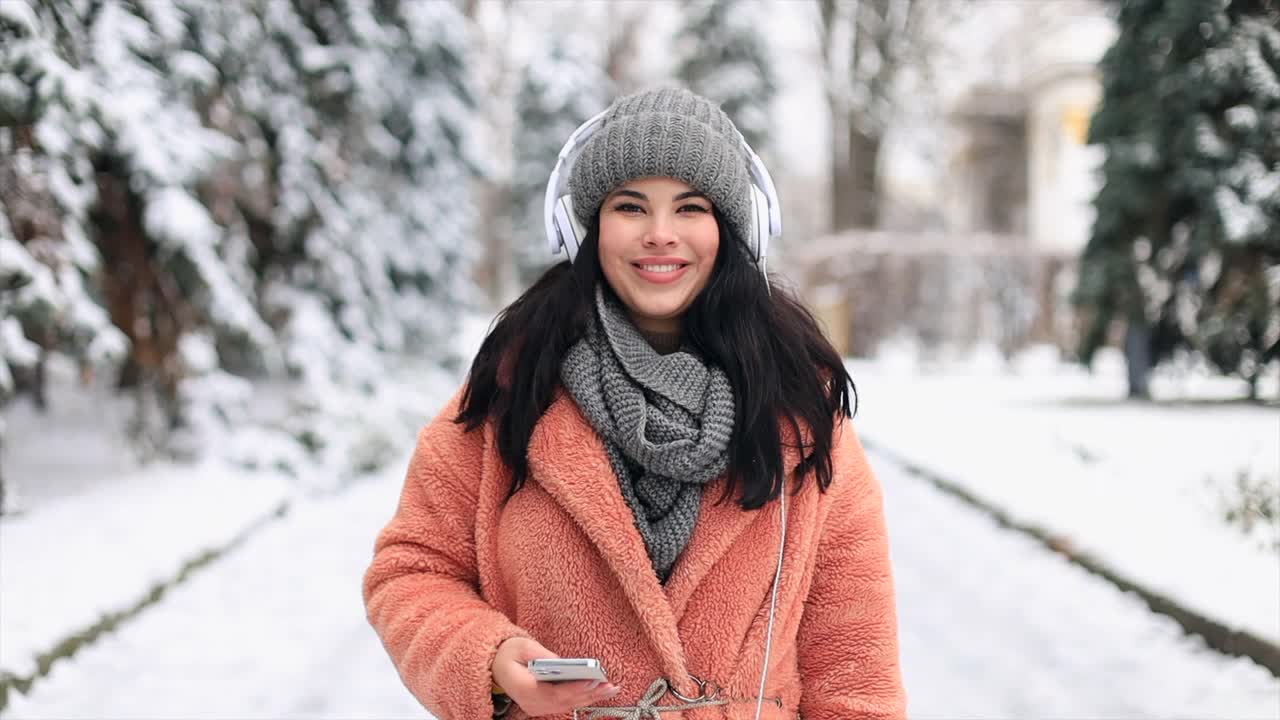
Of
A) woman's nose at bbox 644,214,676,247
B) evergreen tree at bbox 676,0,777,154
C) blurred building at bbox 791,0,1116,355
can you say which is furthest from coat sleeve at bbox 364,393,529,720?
evergreen tree at bbox 676,0,777,154

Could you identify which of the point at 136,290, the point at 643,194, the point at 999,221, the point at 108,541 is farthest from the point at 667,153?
the point at 999,221

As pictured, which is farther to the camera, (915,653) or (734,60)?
(734,60)

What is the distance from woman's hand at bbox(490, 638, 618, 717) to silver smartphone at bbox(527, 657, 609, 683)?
2 cm

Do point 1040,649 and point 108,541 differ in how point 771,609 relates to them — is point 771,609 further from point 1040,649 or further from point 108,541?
point 108,541

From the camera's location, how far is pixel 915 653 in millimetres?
4863

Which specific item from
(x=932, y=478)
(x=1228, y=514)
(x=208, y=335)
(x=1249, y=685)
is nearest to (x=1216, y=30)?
(x=932, y=478)

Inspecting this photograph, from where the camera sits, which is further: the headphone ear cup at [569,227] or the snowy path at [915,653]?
the snowy path at [915,653]

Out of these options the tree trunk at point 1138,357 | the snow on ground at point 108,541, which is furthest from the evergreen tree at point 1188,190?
the snow on ground at point 108,541

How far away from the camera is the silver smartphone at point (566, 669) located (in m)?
1.60

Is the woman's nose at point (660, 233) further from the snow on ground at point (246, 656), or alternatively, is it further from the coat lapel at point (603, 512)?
the snow on ground at point (246, 656)

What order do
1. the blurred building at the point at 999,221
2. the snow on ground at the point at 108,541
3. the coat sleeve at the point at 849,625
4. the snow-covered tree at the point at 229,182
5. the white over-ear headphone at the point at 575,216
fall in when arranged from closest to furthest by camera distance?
the coat sleeve at the point at 849,625 → the white over-ear headphone at the point at 575,216 → the snow on ground at the point at 108,541 → the snow-covered tree at the point at 229,182 → the blurred building at the point at 999,221

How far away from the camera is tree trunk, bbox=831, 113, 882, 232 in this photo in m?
24.5

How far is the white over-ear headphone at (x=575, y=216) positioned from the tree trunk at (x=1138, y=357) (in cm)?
1080

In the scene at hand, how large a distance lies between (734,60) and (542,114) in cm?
737
